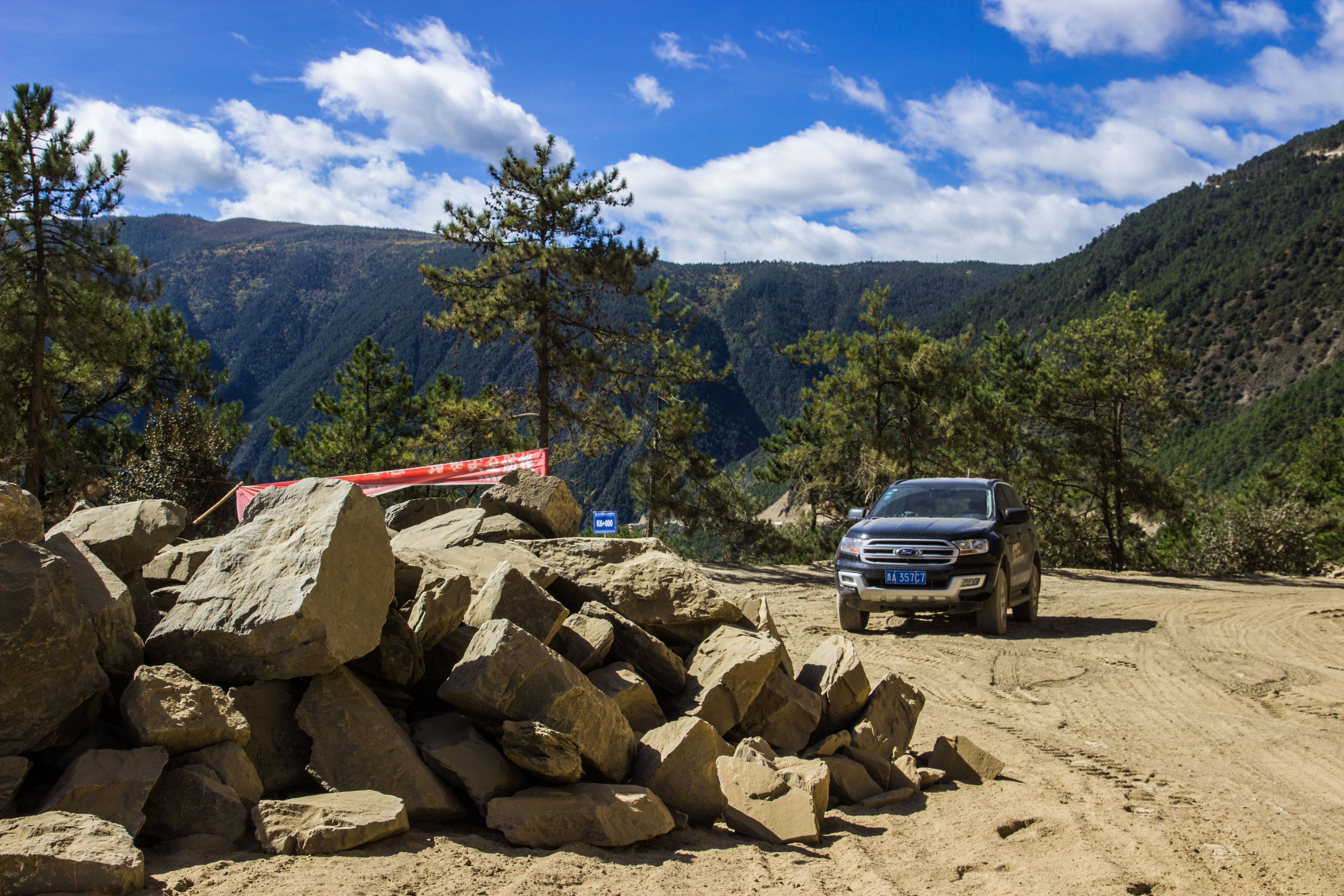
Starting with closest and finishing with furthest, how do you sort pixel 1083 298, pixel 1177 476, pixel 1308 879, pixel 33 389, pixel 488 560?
pixel 1308 879 < pixel 488 560 < pixel 33 389 < pixel 1177 476 < pixel 1083 298

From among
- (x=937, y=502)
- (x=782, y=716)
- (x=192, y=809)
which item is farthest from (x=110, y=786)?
(x=937, y=502)

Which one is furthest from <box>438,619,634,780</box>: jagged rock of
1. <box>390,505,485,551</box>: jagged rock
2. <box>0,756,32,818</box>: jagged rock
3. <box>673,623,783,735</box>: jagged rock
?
<box>390,505,485,551</box>: jagged rock

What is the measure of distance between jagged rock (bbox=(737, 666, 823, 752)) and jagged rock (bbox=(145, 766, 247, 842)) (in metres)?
2.82

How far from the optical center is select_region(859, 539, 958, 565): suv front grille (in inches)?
408

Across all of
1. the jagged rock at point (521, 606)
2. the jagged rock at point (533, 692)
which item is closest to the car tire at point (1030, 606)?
the jagged rock at point (521, 606)

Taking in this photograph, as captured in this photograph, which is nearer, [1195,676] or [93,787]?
[93,787]

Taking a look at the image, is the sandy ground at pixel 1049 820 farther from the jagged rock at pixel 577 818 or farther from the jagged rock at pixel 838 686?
the jagged rock at pixel 838 686

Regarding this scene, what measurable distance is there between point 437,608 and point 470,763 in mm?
961

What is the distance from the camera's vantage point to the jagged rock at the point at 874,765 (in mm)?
5000

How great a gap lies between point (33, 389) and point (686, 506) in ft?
53.7

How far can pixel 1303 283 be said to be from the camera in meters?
105

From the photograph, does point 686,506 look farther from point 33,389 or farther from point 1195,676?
point 1195,676

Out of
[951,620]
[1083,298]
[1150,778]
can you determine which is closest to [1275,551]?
[951,620]

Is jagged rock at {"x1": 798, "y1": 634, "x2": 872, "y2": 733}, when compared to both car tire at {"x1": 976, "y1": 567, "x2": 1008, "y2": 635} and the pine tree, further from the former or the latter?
the pine tree
